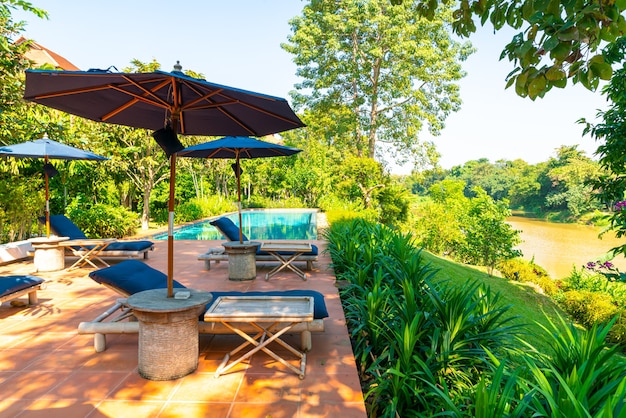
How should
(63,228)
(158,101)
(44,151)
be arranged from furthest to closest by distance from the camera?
(63,228) < (44,151) < (158,101)

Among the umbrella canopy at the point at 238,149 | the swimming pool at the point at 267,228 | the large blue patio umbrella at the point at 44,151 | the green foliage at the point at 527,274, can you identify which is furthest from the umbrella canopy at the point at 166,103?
the green foliage at the point at 527,274

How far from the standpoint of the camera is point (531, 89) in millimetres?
1657

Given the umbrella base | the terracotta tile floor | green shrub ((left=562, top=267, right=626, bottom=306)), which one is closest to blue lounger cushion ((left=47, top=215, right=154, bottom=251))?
the umbrella base

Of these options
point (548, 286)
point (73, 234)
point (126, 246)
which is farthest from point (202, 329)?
point (548, 286)

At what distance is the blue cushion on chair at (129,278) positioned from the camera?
345 centimetres

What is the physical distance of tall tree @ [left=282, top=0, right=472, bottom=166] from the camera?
18.1 metres

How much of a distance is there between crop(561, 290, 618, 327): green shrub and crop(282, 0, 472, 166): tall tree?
12373mm

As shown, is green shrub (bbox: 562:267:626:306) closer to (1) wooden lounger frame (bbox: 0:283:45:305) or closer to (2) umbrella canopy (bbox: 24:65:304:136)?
(2) umbrella canopy (bbox: 24:65:304:136)

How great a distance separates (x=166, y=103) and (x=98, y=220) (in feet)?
32.6

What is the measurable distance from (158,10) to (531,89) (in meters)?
14.3

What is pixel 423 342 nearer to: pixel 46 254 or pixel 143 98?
pixel 143 98

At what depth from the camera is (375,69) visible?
Result: 20.7m

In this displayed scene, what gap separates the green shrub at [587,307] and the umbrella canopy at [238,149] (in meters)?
10.5

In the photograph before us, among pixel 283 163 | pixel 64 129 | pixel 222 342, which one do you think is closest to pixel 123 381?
pixel 222 342
